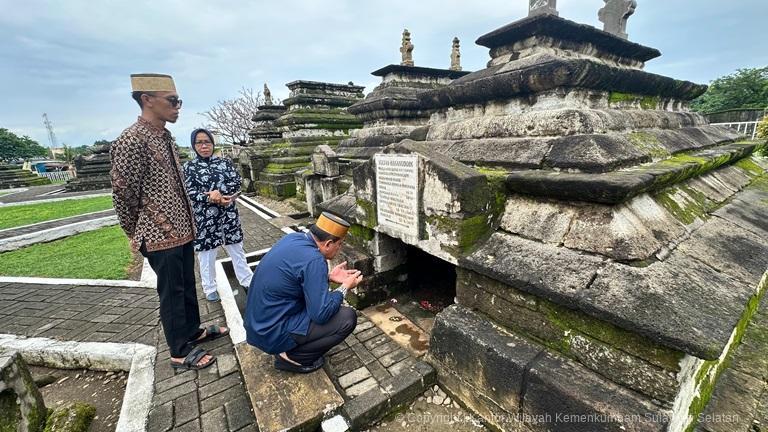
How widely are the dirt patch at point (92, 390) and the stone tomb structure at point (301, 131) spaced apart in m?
8.11

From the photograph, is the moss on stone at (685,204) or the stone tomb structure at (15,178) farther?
the stone tomb structure at (15,178)

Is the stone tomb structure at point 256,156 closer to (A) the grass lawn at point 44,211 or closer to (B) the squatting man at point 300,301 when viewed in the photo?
(A) the grass lawn at point 44,211

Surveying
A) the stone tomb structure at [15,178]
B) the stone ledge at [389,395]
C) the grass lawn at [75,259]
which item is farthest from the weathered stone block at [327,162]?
the stone tomb structure at [15,178]

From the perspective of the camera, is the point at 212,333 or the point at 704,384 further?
the point at 212,333

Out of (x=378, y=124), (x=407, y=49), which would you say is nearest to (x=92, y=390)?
(x=378, y=124)

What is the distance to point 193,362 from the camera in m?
2.67

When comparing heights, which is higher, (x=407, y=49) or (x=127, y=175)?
(x=407, y=49)

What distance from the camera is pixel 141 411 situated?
88.9 inches

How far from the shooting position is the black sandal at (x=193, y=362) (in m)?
2.67

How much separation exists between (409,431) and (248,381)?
1.27m

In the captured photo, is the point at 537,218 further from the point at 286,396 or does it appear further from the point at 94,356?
the point at 94,356

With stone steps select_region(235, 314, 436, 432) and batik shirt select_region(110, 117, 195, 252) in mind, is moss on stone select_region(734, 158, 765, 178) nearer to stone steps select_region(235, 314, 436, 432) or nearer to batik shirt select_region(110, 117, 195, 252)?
stone steps select_region(235, 314, 436, 432)

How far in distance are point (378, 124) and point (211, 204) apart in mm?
4149

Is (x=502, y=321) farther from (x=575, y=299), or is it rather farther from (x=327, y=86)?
(x=327, y=86)
